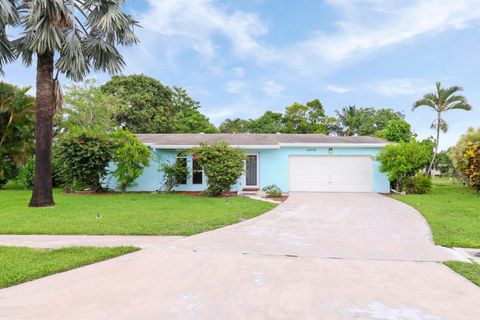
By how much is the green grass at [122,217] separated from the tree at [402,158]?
22.2 ft

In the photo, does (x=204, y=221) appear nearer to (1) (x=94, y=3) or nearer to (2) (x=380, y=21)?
(1) (x=94, y=3)

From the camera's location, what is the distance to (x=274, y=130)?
35.9m

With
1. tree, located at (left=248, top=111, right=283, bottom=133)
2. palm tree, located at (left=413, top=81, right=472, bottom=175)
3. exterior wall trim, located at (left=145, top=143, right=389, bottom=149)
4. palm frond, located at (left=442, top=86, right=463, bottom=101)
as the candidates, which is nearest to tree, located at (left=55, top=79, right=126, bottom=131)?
exterior wall trim, located at (left=145, top=143, right=389, bottom=149)

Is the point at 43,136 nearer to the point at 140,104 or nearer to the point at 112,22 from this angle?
the point at 112,22

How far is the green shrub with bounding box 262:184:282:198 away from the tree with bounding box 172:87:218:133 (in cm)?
1986

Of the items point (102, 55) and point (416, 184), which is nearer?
point (102, 55)

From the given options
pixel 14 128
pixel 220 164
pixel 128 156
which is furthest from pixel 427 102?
pixel 14 128

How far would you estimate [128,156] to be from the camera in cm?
1393

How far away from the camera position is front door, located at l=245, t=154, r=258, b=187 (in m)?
15.9

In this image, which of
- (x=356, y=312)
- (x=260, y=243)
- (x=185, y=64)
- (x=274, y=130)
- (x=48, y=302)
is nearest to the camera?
(x=356, y=312)

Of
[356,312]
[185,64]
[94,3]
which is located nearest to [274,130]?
[185,64]

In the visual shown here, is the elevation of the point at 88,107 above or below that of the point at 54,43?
above

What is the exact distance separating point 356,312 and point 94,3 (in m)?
12.3

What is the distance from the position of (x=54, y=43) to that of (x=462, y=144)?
701 inches
